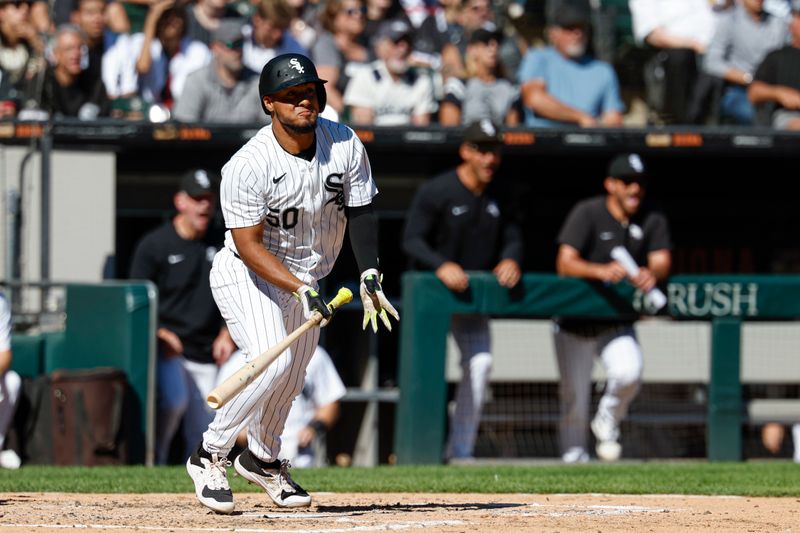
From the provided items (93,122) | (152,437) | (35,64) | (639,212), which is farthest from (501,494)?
(35,64)

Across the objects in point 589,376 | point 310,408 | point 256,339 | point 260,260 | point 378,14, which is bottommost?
point 310,408

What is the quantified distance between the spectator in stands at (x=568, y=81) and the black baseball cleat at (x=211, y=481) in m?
4.85

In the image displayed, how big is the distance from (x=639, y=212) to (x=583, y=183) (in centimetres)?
95

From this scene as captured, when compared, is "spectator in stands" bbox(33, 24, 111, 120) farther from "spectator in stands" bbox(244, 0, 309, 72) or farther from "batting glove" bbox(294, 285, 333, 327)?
"batting glove" bbox(294, 285, 333, 327)

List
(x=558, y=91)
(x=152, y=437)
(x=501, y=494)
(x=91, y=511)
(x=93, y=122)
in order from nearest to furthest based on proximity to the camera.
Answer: (x=91, y=511), (x=501, y=494), (x=152, y=437), (x=93, y=122), (x=558, y=91)

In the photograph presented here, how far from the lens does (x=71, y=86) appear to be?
29.6 feet

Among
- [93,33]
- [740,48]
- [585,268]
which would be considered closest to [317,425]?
[585,268]

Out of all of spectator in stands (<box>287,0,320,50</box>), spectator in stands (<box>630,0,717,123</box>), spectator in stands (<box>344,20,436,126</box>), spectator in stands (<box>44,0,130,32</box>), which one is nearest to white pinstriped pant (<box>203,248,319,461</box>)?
spectator in stands (<box>344,20,436,126</box>)

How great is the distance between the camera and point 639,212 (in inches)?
354

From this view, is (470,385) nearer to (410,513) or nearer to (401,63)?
(401,63)

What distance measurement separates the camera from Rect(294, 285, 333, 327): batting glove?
4.78 m

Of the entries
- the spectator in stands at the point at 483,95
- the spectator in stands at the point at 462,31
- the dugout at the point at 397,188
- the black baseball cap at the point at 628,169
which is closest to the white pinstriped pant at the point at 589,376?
the black baseball cap at the point at 628,169

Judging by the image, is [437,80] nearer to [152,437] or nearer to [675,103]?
[675,103]

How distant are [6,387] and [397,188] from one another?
3.08m
